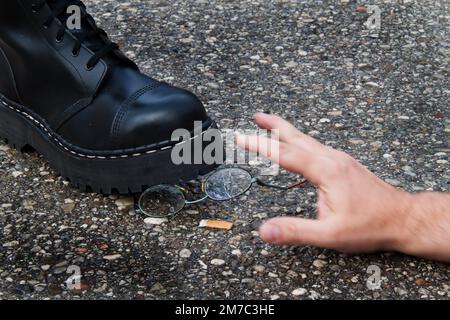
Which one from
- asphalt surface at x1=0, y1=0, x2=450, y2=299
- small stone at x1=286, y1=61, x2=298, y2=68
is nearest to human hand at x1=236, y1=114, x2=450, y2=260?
asphalt surface at x1=0, y1=0, x2=450, y2=299

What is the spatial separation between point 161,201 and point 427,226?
0.72 metres

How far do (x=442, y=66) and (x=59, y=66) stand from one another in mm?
1451

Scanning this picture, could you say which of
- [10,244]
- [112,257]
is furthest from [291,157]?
[10,244]

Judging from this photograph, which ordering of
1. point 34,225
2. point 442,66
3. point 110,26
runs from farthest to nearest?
point 110,26, point 442,66, point 34,225

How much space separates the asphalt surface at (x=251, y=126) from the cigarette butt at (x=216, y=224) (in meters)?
0.02

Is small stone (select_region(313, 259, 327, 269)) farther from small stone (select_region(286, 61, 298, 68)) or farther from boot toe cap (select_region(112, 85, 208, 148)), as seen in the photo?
small stone (select_region(286, 61, 298, 68))

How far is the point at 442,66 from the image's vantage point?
112 inches

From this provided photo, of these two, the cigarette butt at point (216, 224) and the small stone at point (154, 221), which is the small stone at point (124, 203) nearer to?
the small stone at point (154, 221)

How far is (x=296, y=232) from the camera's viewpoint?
171 cm

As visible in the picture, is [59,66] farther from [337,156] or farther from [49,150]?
[337,156]

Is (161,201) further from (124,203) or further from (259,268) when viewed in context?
(259,268)

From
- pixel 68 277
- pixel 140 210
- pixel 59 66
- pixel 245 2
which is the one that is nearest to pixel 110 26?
pixel 245 2

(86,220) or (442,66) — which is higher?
(442,66)
